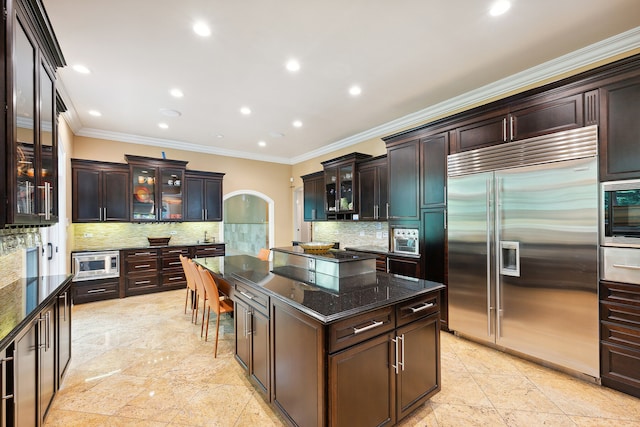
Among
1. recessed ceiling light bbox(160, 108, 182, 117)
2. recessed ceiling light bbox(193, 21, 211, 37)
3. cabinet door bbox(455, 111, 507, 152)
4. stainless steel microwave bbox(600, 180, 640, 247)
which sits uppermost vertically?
recessed ceiling light bbox(193, 21, 211, 37)

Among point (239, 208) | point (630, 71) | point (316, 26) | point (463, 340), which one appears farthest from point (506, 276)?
point (239, 208)

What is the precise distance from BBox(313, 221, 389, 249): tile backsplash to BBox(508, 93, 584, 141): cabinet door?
8.08 feet

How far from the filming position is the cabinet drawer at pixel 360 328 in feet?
4.92

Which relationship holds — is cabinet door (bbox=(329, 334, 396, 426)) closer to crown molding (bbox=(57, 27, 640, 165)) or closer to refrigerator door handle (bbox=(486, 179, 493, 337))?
refrigerator door handle (bbox=(486, 179, 493, 337))

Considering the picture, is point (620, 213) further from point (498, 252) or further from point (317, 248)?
point (317, 248)

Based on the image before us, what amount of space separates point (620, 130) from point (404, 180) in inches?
82.4

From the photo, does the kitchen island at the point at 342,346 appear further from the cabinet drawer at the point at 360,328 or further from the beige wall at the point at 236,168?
the beige wall at the point at 236,168

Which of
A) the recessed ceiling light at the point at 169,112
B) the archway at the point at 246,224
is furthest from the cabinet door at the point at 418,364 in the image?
the archway at the point at 246,224

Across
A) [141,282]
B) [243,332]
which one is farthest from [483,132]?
[141,282]

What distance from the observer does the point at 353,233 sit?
5758 millimetres

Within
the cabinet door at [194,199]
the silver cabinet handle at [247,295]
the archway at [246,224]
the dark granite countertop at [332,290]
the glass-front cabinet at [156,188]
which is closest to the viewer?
the dark granite countertop at [332,290]

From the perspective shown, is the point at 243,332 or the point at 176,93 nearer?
the point at 243,332

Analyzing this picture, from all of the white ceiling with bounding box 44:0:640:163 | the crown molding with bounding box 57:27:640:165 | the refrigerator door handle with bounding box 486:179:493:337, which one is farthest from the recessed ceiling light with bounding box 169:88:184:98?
the refrigerator door handle with bounding box 486:179:493:337

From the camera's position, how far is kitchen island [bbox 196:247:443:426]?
1.52 m
